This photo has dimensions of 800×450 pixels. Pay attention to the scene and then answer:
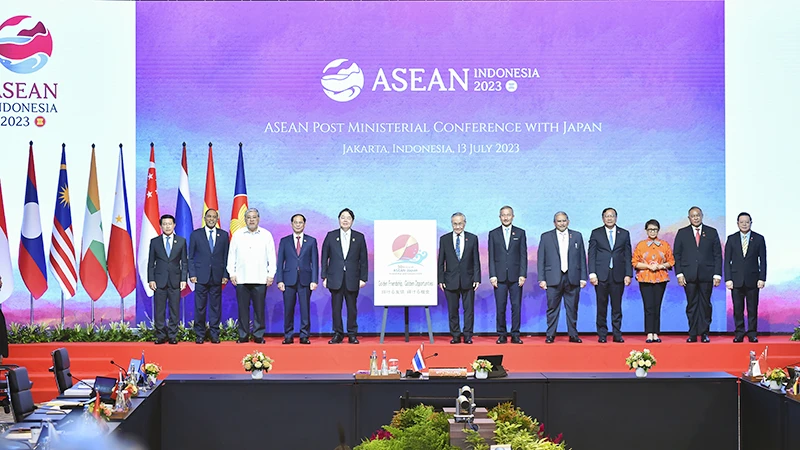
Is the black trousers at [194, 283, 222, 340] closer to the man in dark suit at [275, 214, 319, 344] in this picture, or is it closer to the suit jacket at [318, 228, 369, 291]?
the man in dark suit at [275, 214, 319, 344]

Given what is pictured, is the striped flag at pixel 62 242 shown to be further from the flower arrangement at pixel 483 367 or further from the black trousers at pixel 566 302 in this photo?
the flower arrangement at pixel 483 367

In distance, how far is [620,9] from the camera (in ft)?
38.3

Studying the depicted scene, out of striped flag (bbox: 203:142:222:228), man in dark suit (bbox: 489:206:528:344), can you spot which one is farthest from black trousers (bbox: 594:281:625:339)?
striped flag (bbox: 203:142:222:228)

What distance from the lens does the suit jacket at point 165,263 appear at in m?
10.4

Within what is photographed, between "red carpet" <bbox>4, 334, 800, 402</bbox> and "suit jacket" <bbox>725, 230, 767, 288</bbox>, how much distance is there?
0.73m

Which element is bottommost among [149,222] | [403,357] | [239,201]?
[403,357]

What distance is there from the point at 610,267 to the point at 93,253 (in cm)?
585

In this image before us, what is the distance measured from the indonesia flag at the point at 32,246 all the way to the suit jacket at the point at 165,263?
4.70 feet

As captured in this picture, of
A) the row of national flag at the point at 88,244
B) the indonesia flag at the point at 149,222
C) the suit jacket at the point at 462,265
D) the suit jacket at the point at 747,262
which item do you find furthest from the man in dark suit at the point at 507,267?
the indonesia flag at the point at 149,222

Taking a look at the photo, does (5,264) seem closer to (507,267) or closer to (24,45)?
(24,45)

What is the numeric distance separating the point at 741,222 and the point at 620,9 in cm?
302

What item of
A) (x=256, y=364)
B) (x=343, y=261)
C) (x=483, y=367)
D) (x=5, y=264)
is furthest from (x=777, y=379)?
(x=5, y=264)

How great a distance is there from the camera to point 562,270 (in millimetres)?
10539

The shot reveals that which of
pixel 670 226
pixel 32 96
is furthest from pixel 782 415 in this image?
pixel 32 96
